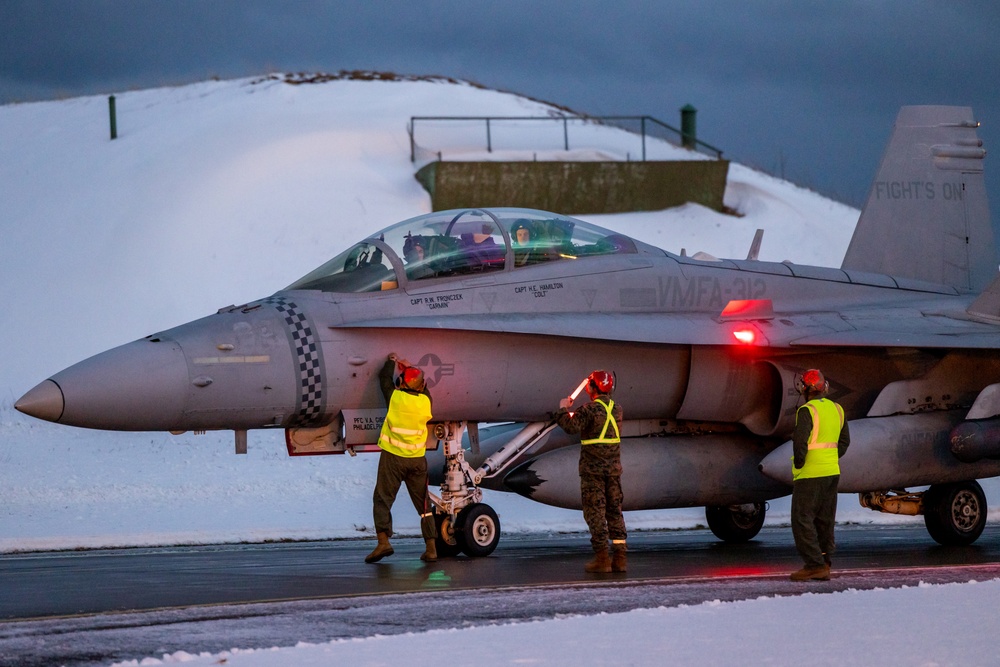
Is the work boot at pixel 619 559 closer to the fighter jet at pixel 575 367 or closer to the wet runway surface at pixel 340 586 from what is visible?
the wet runway surface at pixel 340 586

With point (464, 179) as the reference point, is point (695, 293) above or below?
below

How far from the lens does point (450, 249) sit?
11586mm

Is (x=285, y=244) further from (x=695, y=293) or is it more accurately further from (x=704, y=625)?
(x=704, y=625)

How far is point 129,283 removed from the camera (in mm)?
27875

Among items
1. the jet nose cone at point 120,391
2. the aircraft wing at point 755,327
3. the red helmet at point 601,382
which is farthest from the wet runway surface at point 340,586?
the aircraft wing at point 755,327

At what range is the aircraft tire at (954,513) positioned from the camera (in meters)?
13.8

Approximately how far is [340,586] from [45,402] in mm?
2491

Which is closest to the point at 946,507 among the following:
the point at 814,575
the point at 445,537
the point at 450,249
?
the point at 814,575

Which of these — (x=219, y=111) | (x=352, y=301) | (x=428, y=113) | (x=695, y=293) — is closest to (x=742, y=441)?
(x=695, y=293)

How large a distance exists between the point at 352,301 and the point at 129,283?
18126 mm

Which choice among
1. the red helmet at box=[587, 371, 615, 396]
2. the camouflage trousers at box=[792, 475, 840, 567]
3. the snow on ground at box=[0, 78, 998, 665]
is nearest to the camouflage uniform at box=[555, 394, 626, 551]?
the red helmet at box=[587, 371, 615, 396]

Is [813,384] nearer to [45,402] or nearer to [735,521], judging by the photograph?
[735,521]

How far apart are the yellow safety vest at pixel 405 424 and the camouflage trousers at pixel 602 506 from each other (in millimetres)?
1443

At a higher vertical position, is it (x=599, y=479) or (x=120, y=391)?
(x=120, y=391)
